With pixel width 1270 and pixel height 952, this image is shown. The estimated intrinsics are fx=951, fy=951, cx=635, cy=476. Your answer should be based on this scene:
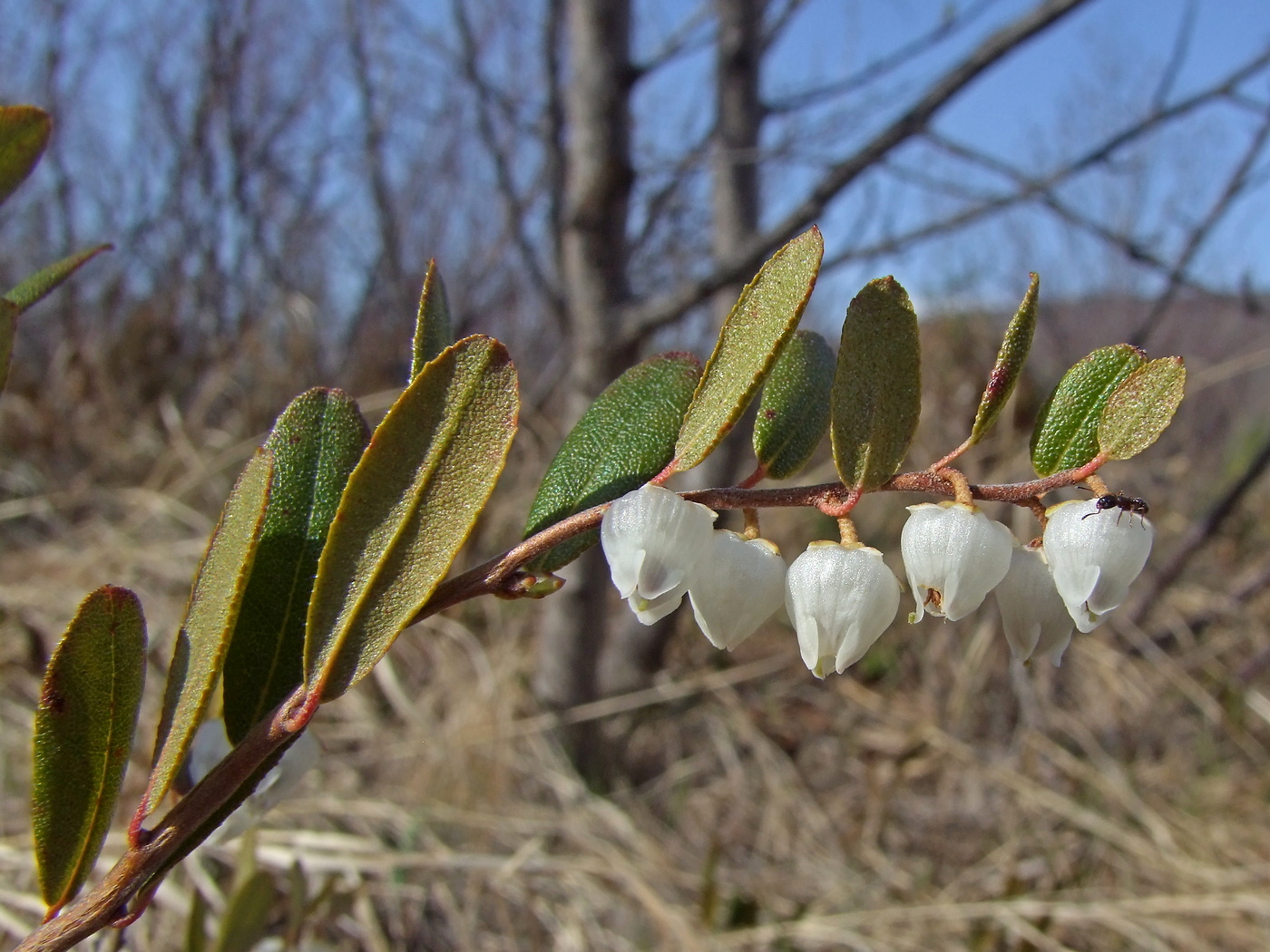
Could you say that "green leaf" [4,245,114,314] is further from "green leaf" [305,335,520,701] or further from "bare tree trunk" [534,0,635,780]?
"bare tree trunk" [534,0,635,780]

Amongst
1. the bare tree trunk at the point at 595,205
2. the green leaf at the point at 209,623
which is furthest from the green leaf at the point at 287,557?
the bare tree trunk at the point at 595,205

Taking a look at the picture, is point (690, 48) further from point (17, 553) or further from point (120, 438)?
point (120, 438)

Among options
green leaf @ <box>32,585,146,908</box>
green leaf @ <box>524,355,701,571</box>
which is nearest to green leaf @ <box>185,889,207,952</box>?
green leaf @ <box>32,585,146,908</box>

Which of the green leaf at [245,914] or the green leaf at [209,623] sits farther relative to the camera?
the green leaf at [245,914]

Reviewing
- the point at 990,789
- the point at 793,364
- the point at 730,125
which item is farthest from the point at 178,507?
the point at 793,364

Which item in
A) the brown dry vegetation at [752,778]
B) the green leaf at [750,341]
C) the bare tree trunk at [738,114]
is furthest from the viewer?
the bare tree trunk at [738,114]

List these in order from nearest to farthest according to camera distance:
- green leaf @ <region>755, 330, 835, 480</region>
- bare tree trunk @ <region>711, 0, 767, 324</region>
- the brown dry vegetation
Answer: green leaf @ <region>755, 330, 835, 480</region> → the brown dry vegetation → bare tree trunk @ <region>711, 0, 767, 324</region>

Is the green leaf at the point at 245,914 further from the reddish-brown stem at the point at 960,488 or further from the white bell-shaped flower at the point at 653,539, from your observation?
the reddish-brown stem at the point at 960,488
